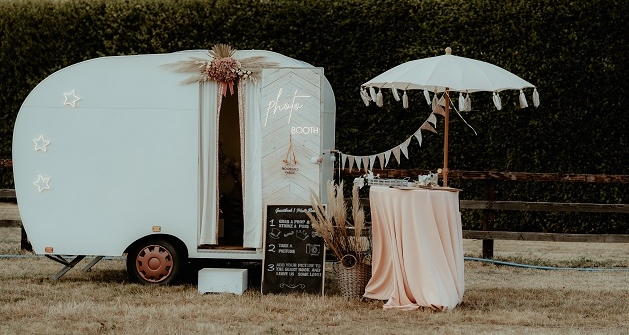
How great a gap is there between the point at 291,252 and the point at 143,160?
1616 mm

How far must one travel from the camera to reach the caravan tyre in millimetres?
8750

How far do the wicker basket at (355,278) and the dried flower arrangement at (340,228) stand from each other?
0.05 meters

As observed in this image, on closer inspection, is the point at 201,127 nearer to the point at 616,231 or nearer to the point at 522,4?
the point at 522,4

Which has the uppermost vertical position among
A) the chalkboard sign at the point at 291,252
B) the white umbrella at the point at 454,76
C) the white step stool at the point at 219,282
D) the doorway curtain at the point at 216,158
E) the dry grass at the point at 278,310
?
the white umbrella at the point at 454,76

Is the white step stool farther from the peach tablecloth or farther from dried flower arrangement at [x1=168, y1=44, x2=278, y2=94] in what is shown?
dried flower arrangement at [x1=168, y1=44, x2=278, y2=94]

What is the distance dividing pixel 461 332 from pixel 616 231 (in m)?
6.59

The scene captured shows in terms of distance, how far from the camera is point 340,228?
27.0 feet

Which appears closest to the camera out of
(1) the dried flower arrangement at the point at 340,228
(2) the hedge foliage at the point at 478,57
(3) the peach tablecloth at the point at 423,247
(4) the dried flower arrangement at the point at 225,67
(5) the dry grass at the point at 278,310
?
(5) the dry grass at the point at 278,310

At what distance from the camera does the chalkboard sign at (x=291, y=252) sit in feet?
27.6

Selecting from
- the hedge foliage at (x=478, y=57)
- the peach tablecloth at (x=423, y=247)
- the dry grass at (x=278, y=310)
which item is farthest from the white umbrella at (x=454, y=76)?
the hedge foliage at (x=478, y=57)

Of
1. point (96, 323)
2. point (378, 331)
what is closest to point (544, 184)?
point (378, 331)

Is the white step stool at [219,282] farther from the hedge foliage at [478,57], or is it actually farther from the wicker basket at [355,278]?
the hedge foliage at [478,57]

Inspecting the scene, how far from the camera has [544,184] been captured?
1259 centimetres

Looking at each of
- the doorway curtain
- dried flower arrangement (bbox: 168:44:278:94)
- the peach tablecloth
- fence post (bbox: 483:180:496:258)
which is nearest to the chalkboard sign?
the doorway curtain
